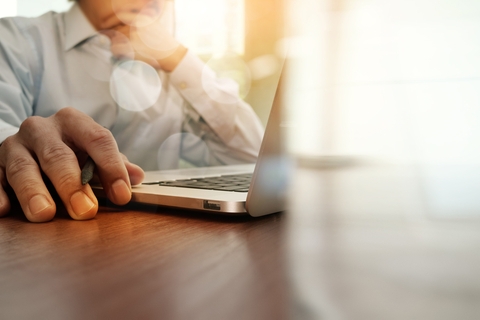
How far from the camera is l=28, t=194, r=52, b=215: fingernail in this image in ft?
0.91

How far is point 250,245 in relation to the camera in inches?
8.4

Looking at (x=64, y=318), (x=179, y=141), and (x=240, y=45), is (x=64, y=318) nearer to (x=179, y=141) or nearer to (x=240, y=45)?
(x=179, y=141)

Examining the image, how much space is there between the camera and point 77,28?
86cm

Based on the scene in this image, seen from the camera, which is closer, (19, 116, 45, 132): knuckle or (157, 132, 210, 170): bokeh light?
(19, 116, 45, 132): knuckle

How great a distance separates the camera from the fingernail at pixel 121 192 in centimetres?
32

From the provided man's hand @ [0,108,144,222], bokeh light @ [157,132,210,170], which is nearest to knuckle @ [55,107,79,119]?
man's hand @ [0,108,144,222]

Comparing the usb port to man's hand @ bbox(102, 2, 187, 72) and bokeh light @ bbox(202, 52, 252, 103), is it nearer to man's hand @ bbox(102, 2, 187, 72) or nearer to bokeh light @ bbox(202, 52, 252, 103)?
man's hand @ bbox(102, 2, 187, 72)

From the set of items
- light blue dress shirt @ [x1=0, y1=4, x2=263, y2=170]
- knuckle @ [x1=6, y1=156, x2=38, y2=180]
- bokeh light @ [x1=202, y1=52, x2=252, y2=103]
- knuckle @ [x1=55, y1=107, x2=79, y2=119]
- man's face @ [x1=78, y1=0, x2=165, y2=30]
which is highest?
bokeh light @ [x1=202, y1=52, x2=252, y2=103]

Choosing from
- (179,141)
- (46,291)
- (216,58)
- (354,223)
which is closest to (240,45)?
(216,58)

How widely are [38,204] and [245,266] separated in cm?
20

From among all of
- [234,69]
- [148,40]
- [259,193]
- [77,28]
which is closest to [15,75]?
[77,28]

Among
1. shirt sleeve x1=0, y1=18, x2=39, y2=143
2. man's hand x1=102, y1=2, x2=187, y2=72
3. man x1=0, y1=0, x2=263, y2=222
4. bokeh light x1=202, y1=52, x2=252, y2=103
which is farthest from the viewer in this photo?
bokeh light x1=202, y1=52, x2=252, y2=103

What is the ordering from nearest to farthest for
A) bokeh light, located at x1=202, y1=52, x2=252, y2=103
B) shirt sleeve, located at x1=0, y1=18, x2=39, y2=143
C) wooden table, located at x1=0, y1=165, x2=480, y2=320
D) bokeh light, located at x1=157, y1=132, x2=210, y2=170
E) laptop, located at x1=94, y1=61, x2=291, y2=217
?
wooden table, located at x1=0, y1=165, x2=480, y2=320, laptop, located at x1=94, y1=61, x2=291, y2=217, shirt sleeve, located at x1=0, y1=18, x2=39, y2=143, bokeh light, located at x1=157, y1=132, x2=210, y2=170, bokeh light, located at x1=202, y1=52, x2=252, y2=103

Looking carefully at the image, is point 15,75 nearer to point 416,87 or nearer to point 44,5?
point 44,5
